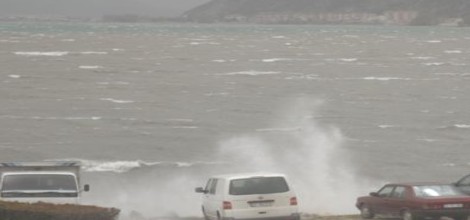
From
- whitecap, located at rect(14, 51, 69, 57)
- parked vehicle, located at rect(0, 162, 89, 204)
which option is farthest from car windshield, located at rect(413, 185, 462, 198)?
whitecap, located at rect(14, 51, 69, 57)

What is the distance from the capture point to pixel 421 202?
2294cm

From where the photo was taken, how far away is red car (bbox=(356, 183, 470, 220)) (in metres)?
22.8

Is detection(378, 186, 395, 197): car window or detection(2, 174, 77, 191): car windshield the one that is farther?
detection(378, 186, 395, 197): car window

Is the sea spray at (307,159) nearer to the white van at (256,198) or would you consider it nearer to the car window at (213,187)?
the car window at (213,187)

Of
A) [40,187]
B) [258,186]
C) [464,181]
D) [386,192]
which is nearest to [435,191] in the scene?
[386,192]

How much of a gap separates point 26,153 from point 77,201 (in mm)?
21306

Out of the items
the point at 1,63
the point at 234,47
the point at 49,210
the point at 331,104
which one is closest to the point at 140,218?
the point at 49,210

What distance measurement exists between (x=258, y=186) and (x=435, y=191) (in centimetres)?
409

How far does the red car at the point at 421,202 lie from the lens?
22.8m

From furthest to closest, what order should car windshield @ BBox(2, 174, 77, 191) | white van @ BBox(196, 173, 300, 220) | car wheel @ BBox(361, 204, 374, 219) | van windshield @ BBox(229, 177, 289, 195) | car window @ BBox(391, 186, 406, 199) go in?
car wheel @ BBox(361, 204, 374, 219) < car window @ BBox(391, 186, 406, 199) < car windshield @ BBox(2, 174, 77, 191) < van windshield @ BBox(229, 177, 289, 195) < white van @ BBox(196, 173, 300, 220)

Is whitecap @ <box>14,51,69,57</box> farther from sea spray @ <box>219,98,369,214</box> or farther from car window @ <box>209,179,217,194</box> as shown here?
car window @ <box>209,179,217,194</box>

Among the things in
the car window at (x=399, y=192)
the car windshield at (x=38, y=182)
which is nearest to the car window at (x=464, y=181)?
the car window at (x=399, y=192)

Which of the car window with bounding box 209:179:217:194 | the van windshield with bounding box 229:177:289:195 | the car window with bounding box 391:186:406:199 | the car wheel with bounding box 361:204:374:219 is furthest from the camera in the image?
the car wheel with bounding box 361:204:374:219

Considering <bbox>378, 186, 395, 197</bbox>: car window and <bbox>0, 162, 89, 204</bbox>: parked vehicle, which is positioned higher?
<bbox>0, 162, 89, 204</bbox>: parked vehicle
